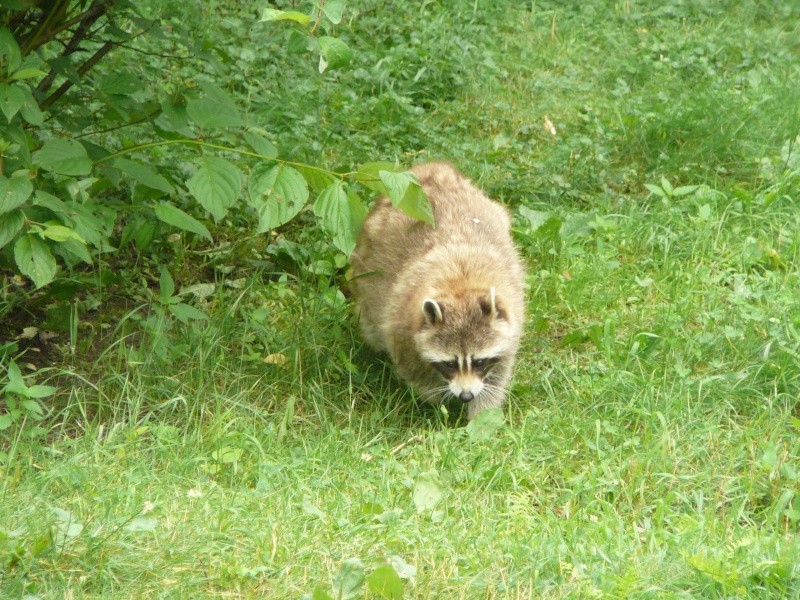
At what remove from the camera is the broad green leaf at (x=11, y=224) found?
4520mm

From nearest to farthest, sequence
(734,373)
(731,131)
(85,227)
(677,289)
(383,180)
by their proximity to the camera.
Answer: (383,180) → (85,227) → (734,373) → (677,289) → (731,131)

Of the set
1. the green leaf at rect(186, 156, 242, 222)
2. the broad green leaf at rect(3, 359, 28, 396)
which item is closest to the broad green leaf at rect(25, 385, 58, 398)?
the broad green leaf at rect(3, 359, 28, 396)

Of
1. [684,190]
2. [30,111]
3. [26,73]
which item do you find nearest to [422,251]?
[684,190]

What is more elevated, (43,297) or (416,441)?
(43,297)

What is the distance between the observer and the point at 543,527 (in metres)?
4.68

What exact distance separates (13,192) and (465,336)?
2348mm

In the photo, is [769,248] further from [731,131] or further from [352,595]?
[352,595]

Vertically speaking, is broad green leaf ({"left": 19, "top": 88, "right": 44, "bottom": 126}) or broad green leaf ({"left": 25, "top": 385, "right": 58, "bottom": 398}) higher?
broad green leaf ({"left": 19, "top": 88, "right": 44, "bottom": 126})

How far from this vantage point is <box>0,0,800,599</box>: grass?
164 inches

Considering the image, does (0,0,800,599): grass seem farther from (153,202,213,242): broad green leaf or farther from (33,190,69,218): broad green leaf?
(33,190,69,218): broad green leaf

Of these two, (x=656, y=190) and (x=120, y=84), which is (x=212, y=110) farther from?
(x=656, y=190)

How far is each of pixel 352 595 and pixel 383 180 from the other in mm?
1621

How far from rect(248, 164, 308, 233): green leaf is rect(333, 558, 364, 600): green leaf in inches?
53.9

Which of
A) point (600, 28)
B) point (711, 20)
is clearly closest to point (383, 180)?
point (600, 28)
